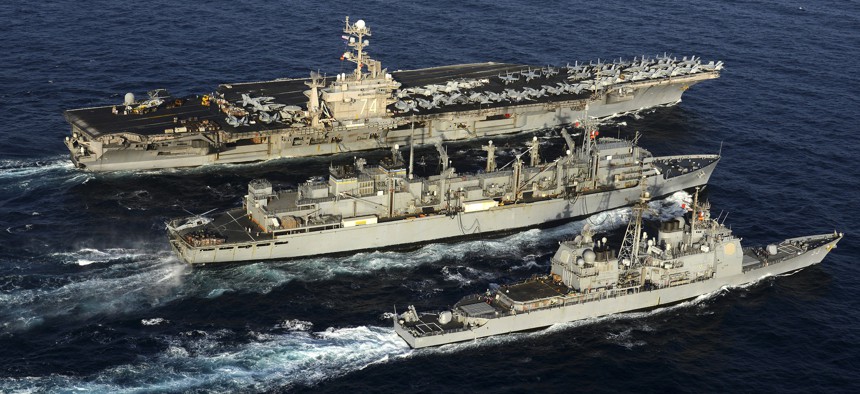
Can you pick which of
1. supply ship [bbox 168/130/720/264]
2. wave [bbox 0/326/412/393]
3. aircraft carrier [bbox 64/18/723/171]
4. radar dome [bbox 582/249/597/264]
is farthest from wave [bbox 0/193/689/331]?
aircraft carrier [bbox 64/18/723/171]

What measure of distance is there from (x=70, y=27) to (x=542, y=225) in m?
75.4

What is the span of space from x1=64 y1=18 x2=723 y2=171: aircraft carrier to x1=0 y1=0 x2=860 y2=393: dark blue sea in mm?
2040

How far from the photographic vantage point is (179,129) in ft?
336

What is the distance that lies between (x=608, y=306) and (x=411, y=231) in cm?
1896

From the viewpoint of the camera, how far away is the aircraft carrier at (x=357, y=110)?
101938 millimetres

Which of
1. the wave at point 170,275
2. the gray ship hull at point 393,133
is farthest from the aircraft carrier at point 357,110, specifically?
the wave at point 170,275

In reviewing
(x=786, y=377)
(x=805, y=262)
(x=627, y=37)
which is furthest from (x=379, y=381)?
(x=627, y=37)

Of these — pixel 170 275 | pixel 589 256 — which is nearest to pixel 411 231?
pixel 589 256

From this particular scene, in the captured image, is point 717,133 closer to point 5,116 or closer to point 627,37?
point 627,37

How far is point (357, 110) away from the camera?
346 feet

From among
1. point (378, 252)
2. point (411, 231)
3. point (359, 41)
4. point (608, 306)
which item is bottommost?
point (378, 252)

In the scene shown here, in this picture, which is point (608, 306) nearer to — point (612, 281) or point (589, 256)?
point (612, 281)

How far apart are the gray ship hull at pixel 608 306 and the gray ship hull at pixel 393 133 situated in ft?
77.3

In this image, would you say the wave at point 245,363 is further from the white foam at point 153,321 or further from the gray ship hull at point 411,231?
the gray ship hull at point 411,231
